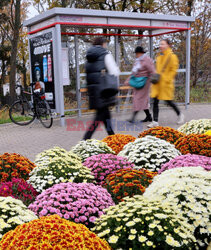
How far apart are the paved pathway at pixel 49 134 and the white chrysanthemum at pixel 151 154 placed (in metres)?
2.41

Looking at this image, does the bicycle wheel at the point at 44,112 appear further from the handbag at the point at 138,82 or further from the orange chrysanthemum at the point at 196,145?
the orange chrysanthemum at the point at 196,145

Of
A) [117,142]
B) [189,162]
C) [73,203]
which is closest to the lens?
[73,203]

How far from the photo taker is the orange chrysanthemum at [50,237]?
2.00 metres

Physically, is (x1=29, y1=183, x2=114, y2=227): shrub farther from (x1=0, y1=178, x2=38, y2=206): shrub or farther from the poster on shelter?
the poster on shelter

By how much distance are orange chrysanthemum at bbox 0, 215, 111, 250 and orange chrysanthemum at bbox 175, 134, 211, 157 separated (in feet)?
9.67

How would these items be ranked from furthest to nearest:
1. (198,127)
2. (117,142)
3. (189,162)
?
(198,127)
(117,142)
(189,162)

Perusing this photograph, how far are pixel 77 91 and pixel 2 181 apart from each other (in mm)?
8459

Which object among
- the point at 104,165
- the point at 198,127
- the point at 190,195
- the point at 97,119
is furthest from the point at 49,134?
the point at 190,195

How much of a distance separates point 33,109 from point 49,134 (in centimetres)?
187

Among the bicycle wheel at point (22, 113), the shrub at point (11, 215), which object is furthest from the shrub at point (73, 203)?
the bicycle wheel at point (22, 113)

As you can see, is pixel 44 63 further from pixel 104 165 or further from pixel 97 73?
pixel 104 165

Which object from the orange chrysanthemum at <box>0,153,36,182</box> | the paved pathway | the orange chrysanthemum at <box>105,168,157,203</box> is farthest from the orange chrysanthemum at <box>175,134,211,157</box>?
the paved pathway

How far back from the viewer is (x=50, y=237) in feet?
6.64

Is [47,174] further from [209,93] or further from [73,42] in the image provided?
[209,93]
